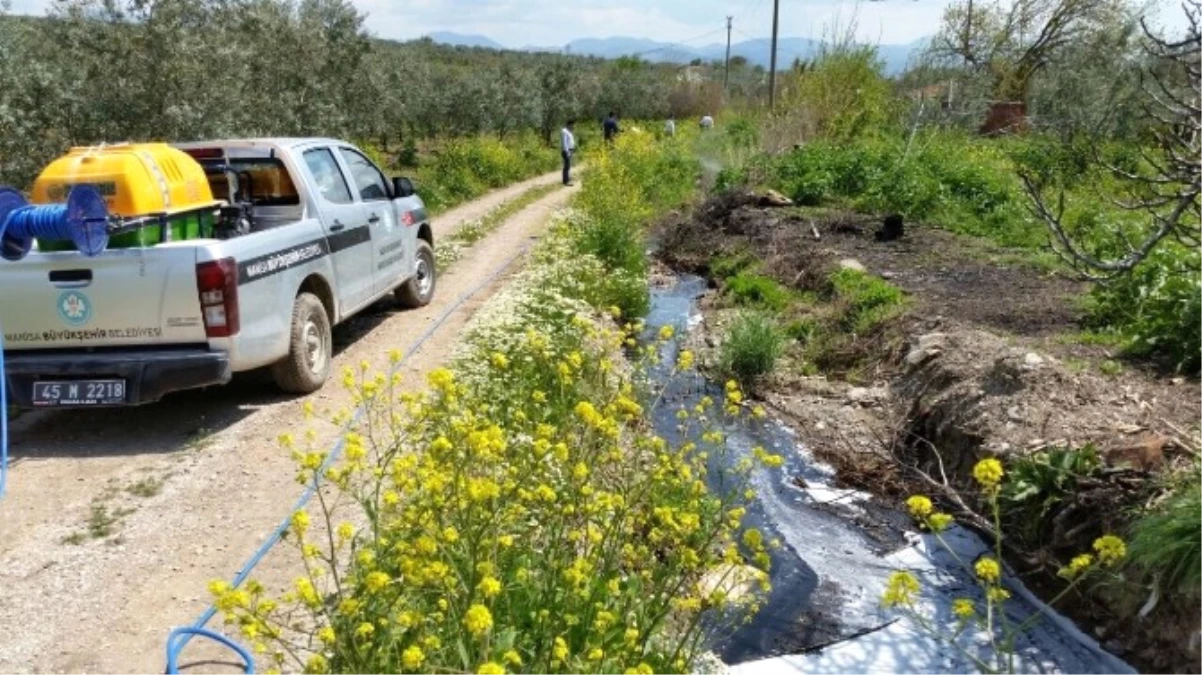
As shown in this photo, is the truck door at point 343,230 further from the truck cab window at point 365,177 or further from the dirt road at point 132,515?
the dirt road at point 132,515

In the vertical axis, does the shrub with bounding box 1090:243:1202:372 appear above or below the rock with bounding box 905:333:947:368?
above

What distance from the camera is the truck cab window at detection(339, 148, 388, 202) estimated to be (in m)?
8.16

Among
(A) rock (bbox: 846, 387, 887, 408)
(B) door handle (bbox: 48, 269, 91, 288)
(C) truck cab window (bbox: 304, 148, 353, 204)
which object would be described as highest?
Result: (C) truck cab window (bbox: 304, 148, 353, 204)

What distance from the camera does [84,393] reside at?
5645 mm

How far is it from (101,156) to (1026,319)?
787 centimetres

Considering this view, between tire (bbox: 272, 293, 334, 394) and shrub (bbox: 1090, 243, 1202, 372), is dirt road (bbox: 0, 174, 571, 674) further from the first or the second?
shrub (bbox: 1090, 243, 1202, 372)

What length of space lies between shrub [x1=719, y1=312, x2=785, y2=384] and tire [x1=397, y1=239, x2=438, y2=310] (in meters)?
3.28

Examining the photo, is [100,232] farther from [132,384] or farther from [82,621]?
[82,621]

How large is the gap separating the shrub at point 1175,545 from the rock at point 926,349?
11.8 ft

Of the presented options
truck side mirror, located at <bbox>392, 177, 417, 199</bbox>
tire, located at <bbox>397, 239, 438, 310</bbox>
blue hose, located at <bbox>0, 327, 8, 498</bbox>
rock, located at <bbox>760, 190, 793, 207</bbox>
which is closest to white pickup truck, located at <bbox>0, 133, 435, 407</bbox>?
blue hose, located at <bbox>0, 327, 8, 498</bbox>

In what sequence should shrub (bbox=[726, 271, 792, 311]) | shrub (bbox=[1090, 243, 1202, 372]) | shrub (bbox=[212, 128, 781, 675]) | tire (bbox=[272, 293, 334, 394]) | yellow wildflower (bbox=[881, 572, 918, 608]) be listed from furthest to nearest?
shrub (bbox=[726, 271, 792, 311]) < shrub (bbox=[1090, 243, 1202, 372]) < tire (bbox=[272, 293, 334, 394]) < shrub (bbox=[212, 128, 781, 675]) < yellow wildflower (bbox=[881, 572, 918, 608])

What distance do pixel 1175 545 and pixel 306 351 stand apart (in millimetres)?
5400

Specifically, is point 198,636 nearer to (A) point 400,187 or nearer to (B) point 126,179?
(B) point 126,179

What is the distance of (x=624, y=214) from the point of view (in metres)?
12.5
